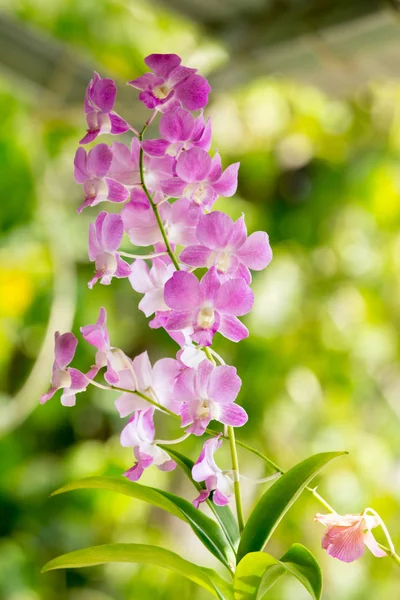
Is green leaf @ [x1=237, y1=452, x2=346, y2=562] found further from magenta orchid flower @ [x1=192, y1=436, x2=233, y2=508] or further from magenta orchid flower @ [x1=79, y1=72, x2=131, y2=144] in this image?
magenta orchid flower @ [x1=79, y1=72, x2=131, y2=144]

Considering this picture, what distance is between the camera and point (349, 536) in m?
0.47

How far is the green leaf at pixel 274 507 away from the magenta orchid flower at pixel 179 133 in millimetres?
209

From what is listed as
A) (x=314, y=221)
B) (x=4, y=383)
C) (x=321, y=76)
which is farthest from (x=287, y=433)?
(x=321, y=76)

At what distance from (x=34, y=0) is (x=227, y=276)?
2154 mm

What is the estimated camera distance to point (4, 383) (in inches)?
98.2

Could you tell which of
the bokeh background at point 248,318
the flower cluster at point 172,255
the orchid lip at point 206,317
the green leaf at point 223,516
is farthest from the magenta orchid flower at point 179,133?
the bokeh background at point 248,318

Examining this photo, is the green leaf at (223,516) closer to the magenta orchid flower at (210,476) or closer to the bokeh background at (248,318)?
the magenta orchid flower at (210,476)

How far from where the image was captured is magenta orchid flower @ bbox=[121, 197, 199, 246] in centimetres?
51

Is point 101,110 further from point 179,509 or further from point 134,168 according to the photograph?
point 179,509

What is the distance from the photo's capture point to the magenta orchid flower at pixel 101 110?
48 cm

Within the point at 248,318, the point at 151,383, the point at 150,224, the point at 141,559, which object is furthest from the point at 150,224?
the point at 248,318

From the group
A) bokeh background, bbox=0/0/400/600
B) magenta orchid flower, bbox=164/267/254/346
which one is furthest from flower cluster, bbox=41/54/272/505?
bokeh background, bbox=0/0/400/600

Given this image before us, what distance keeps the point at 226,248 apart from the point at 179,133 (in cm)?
8

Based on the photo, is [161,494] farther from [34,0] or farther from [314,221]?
[34,0]
